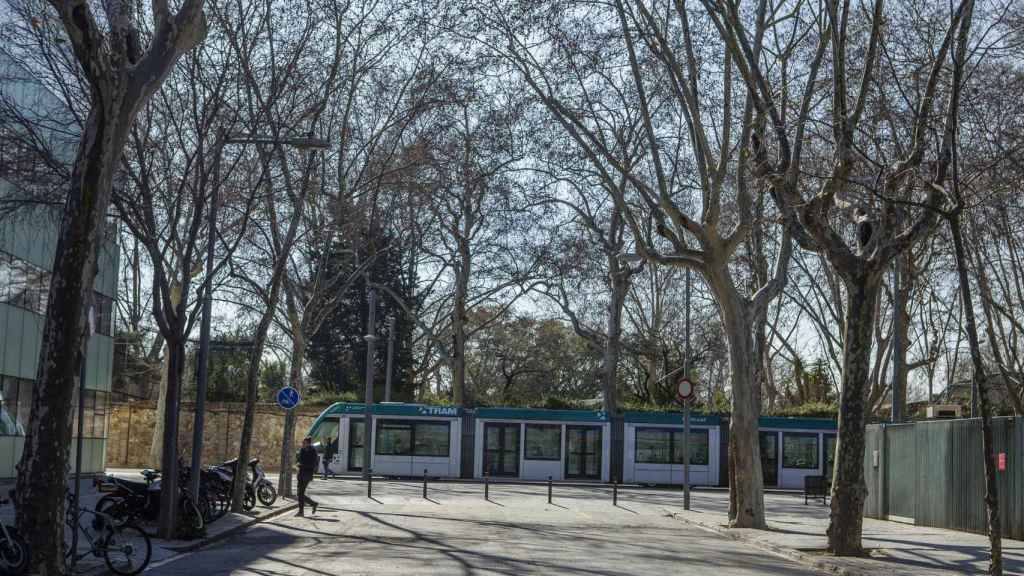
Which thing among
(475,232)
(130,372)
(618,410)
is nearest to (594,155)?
(475,232)

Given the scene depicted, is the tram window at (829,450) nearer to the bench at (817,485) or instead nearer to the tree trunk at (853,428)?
the bench at (817,485)

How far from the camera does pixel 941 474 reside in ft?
75.2

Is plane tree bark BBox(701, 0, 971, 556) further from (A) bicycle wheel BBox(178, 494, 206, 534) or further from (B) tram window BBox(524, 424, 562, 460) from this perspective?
(B) tram window BBox(524, 424, 562, 460)

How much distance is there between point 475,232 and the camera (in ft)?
139

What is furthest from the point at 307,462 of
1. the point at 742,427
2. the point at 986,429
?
the point at 986,429

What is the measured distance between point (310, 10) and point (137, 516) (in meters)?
9.26

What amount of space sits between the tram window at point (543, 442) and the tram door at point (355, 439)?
617cm

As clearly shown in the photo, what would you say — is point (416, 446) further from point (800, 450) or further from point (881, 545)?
point (881, 545)

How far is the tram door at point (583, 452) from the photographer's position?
41781mm

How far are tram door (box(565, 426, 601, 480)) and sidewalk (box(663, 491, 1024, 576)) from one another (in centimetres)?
1333

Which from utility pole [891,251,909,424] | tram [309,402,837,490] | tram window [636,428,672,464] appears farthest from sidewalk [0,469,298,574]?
tram window [636,428,672,464]

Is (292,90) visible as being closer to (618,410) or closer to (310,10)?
(310,10)

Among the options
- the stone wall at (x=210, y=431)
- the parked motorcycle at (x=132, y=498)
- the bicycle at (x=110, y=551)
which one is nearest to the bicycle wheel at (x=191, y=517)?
the parked motorcycle at (x=132, y=498)

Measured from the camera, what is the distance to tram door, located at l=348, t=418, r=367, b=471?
4106 centimetres
